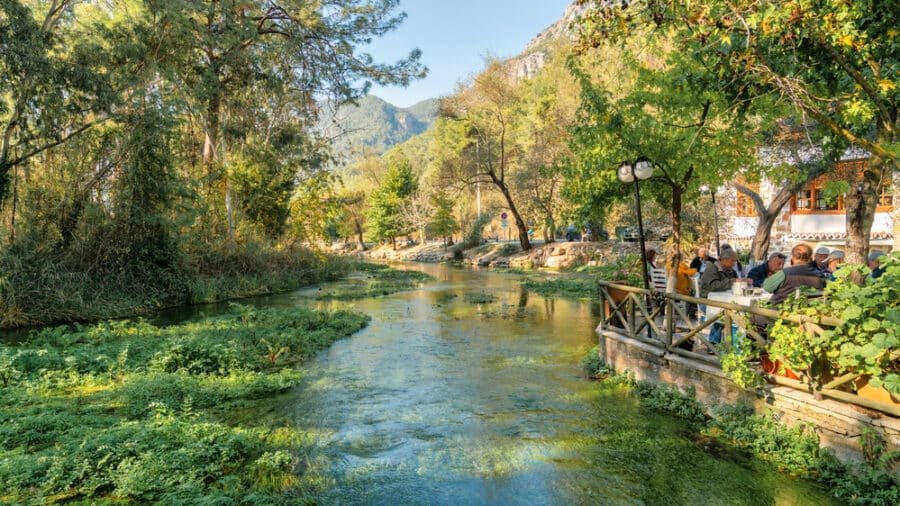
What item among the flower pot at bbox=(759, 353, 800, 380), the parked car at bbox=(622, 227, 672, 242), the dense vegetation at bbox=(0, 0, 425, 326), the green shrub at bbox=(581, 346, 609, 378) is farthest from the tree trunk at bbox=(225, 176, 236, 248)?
the flower pot at bbox=(759, 353, 800, 380)

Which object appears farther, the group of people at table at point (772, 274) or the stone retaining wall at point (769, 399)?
the group of people at table at point (772, 274)

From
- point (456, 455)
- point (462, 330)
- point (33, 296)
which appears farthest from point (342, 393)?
point (33, 296)

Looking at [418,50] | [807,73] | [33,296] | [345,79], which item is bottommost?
[33,296]

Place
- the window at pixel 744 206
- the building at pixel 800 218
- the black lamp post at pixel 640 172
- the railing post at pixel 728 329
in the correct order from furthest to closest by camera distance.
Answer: the window at pixel 744 206, the building at pixel 800 218, the black lamp post at pixel 640 172, the railing post at pixel 728 329

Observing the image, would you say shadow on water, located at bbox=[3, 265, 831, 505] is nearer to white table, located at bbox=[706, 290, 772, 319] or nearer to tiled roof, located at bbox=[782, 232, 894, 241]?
white table, located at bbox=[706, 290, 772, 319]

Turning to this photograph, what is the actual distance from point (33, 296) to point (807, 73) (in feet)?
62.7

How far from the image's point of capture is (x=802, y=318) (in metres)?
5.48

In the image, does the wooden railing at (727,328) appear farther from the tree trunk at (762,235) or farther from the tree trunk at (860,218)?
the tree trunk at (762,235)

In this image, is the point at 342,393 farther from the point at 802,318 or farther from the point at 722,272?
the point at 722,272

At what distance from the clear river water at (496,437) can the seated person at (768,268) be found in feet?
11.9

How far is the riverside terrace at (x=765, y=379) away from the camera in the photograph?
505cm

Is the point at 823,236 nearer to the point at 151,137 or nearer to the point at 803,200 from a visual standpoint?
the point at 803,200

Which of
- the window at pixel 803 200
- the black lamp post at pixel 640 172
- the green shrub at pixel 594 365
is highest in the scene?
the window at pixel 803 200

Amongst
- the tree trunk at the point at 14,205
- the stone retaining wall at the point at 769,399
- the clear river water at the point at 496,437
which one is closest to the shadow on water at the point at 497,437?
the clear river water at the point at 496,437
